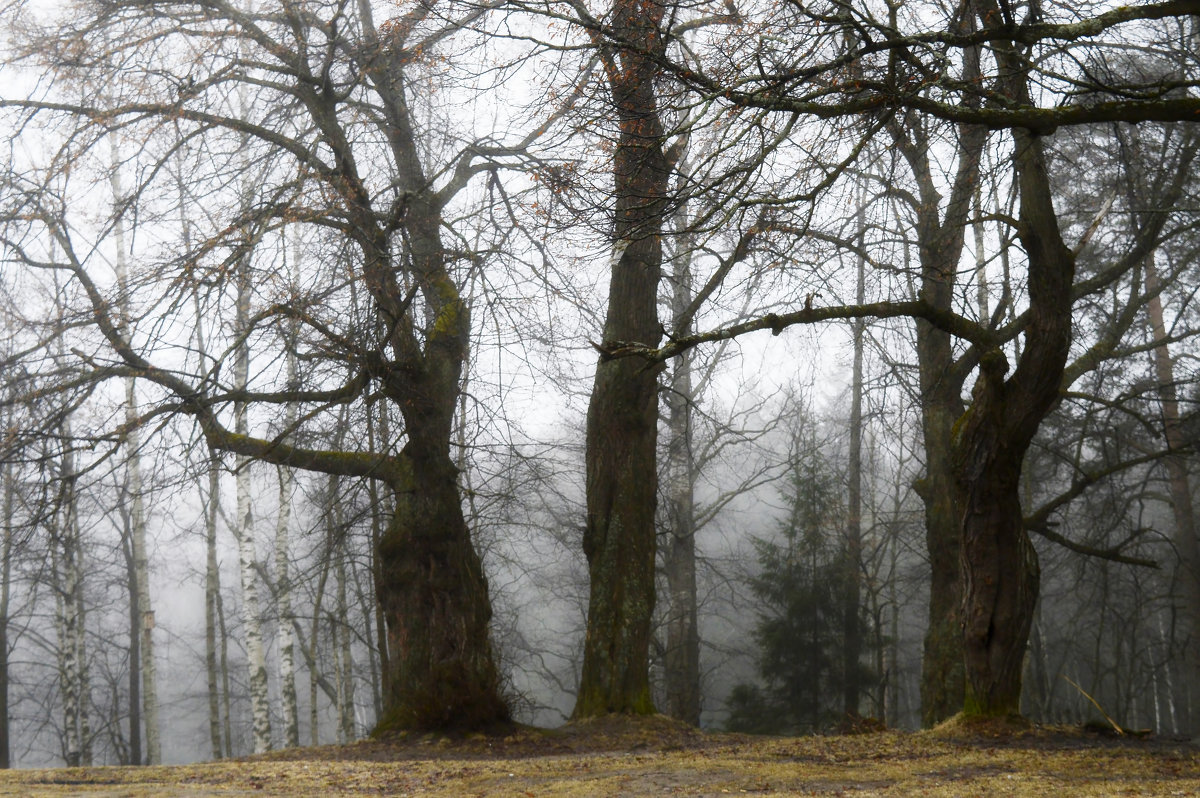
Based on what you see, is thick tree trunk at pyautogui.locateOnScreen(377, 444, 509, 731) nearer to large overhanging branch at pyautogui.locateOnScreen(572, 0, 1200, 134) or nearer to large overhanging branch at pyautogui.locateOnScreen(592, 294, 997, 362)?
large overhanging branch at pyautogui.locateOnScreen(592, 294, 997, 362)

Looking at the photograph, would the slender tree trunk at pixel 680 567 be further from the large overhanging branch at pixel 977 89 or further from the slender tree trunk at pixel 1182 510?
the large overhanging branch at pixel 977 89

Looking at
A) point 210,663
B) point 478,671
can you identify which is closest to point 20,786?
point 478,671

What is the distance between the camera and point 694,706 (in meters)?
19.4

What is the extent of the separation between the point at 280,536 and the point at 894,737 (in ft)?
42.8

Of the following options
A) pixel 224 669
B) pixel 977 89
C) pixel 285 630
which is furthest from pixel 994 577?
pixel 224 669

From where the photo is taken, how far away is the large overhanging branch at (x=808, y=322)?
6.28 metres

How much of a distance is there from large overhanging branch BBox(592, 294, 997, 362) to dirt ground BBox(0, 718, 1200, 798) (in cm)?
258

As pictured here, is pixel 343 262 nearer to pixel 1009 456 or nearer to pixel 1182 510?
pixel 1009 456

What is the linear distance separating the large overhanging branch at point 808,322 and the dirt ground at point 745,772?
2584mm

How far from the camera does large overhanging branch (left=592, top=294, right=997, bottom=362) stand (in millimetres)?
6281

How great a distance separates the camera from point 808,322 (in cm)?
659

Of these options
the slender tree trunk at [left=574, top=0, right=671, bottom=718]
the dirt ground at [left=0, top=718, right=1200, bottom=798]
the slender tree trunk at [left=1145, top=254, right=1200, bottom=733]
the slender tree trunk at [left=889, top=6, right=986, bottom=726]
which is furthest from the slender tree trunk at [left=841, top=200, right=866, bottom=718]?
the dirt ground at [left=0, top=718, right=1200, bottom=798]

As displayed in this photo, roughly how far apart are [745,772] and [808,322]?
2.87m

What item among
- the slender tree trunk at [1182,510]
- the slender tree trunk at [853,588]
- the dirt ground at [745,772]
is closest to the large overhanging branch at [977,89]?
the dirt ground at [745,772]
